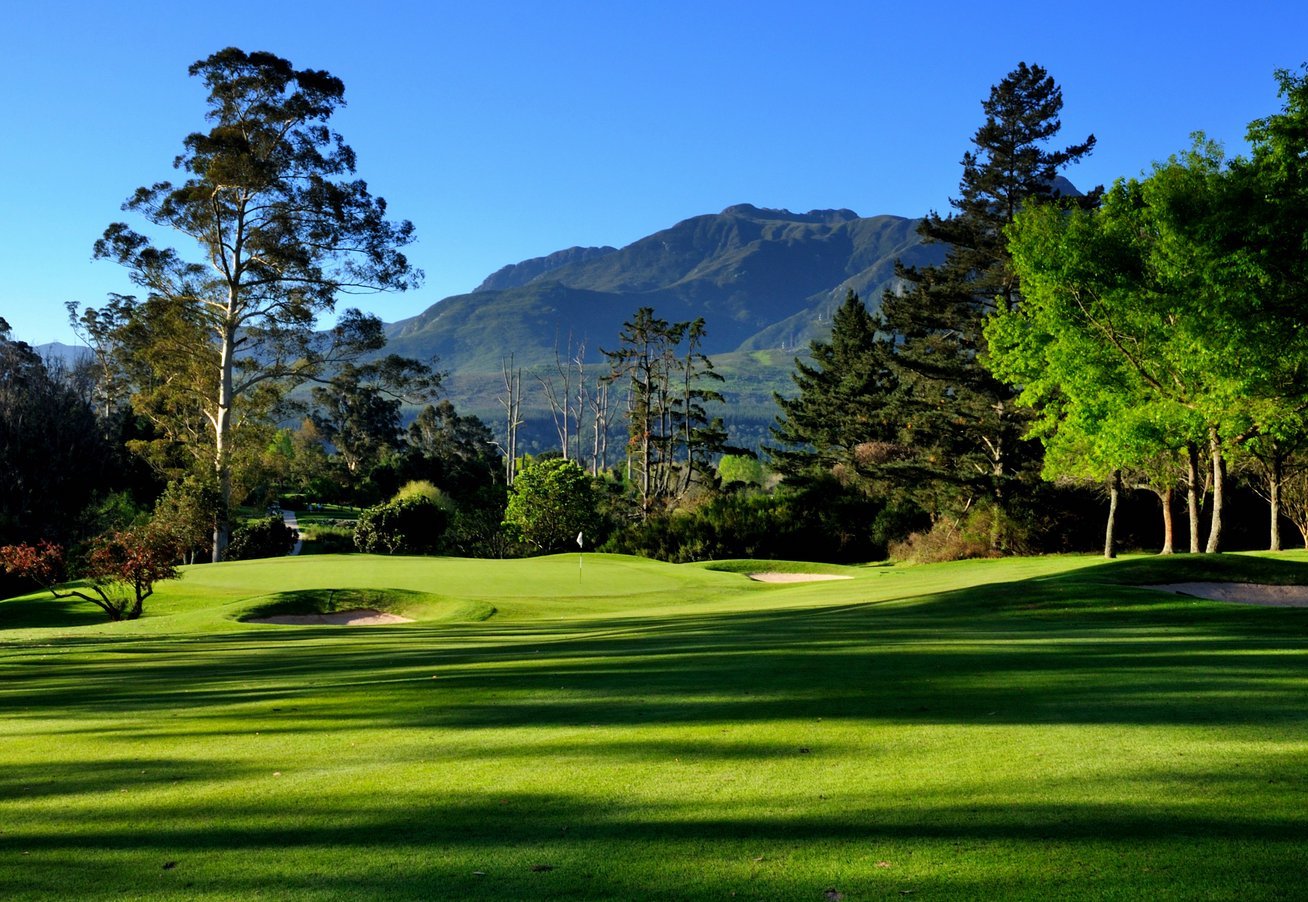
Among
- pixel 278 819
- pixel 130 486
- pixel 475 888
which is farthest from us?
pixel 130 486

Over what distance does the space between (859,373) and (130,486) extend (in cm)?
4153

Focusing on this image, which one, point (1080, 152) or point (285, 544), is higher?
point (1080, 152)

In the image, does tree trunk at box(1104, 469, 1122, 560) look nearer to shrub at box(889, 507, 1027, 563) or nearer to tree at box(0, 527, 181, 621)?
shrub at box(889, 507, 1027, 563)

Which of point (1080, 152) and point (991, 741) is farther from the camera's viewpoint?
point (1080, 152)

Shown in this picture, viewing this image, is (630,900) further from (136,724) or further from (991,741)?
(136,724)

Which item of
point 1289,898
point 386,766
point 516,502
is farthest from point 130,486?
point 1289,898

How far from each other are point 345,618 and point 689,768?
20.1 metres

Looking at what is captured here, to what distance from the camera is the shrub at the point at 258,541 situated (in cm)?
4517

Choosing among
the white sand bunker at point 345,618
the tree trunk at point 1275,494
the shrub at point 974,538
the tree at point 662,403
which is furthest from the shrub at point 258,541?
the tree trunk at point 1275,494

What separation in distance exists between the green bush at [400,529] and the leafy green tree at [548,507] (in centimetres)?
373

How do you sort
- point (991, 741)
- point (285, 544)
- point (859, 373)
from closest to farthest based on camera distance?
point (991, 741)
point (285, 544)
point (859, 373)

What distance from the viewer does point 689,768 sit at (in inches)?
261

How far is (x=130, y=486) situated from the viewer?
5497cm

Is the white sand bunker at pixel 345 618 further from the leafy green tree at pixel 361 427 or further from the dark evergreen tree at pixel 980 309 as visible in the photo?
the leafy green tree at pixel 361 427
